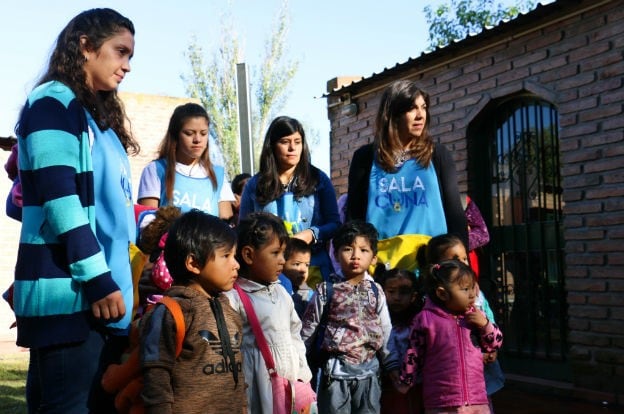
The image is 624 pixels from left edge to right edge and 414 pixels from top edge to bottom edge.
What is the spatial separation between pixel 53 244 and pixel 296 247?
168cm

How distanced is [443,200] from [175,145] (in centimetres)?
153

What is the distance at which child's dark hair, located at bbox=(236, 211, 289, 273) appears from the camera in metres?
3.62

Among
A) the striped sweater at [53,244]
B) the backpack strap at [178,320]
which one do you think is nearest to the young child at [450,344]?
the backpack strap at [178,320]

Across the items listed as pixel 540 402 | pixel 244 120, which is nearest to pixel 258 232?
pixel 244 120

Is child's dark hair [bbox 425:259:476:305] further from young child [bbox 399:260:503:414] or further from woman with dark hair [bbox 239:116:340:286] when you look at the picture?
woman with dark hair [bbox 239:116:340:286]

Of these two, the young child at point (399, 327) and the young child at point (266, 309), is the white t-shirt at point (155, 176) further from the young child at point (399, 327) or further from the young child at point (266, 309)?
the young child at point (399, 327)

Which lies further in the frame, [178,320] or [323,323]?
[323,323]

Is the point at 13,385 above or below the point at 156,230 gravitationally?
below

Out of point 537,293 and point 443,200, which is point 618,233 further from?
point 443,200

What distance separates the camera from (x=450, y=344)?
3.88 metres

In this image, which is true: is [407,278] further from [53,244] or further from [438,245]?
[53,244]

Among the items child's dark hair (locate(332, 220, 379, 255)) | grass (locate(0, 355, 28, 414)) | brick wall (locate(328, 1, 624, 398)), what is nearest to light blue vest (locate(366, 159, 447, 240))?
child's dark hair (locate(332, 220, 379, 255))

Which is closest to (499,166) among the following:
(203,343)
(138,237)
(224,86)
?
(138,237)

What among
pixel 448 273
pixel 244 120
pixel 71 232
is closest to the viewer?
pixel 71 232
